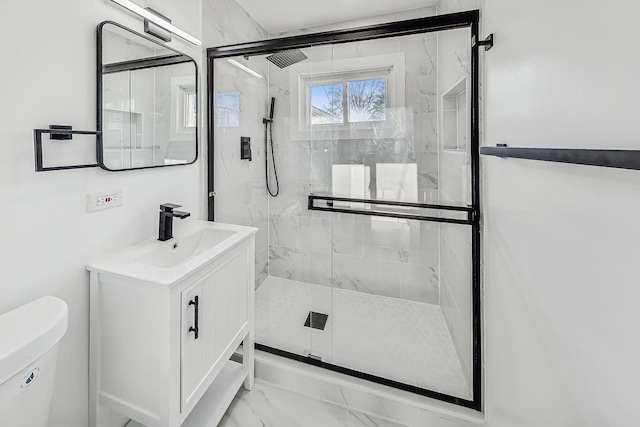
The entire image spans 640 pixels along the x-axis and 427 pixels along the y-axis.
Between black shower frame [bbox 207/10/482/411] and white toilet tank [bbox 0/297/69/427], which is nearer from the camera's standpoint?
white toilet tank [bbox 0/297/69/427]

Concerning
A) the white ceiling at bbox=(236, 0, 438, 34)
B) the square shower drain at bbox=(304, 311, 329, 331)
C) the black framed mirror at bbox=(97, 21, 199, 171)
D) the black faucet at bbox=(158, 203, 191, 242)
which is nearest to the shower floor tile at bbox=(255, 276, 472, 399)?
the square shower drain at bbox=(304, 311, 329, 331)

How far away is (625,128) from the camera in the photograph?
50 centimetres

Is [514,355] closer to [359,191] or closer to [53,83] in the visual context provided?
[359,191]

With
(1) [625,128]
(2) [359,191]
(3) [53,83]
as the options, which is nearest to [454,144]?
(2) [359,191]

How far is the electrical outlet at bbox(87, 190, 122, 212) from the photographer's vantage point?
3.92ft

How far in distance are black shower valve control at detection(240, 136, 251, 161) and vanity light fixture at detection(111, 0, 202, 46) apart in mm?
752

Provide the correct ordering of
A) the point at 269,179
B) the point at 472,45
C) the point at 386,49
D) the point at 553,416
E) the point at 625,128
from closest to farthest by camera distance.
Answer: the point at 625,128
the point at 553,416
the point at 472,45
the point at 386,49
the point at 269,179

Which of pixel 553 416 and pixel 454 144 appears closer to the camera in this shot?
pixel 553 416

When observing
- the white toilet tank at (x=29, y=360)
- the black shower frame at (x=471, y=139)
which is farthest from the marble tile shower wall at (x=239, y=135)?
the white toilet tank at (x=29, y=360)

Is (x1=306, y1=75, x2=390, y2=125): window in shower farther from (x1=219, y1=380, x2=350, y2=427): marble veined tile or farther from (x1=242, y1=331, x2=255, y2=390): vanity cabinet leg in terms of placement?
(x1=219, y1=380, x2=350, y2=427): marble veined tile

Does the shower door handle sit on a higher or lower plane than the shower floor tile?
higher

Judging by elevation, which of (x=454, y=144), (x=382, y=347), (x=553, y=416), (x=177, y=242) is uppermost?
A: (x=454, y=144)

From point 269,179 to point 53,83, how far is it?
67.1 inches

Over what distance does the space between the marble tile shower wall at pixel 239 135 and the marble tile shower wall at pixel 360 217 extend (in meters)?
0.15
